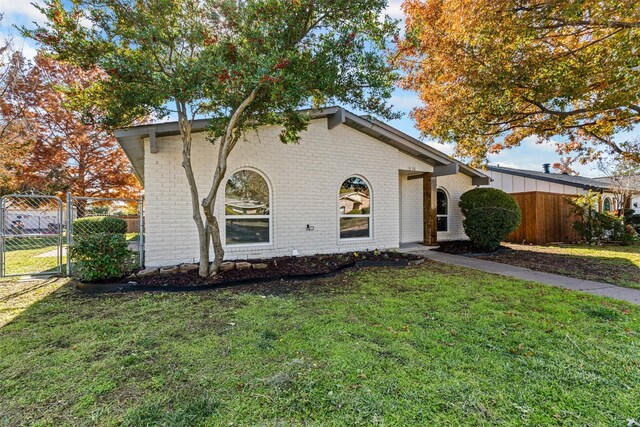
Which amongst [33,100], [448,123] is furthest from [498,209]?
[33,100]

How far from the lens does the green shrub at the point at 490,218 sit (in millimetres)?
10242

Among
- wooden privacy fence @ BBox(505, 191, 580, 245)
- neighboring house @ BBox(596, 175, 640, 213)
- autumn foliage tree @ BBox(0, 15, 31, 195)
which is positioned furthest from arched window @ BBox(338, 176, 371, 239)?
autumn foliage tree @ BBox(0, 15, 31, 195)

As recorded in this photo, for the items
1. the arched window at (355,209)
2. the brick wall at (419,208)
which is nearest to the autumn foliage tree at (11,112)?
the arched window at (355,209)

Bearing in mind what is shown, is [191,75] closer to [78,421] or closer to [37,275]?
[78,421]

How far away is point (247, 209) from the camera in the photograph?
26.7 feet

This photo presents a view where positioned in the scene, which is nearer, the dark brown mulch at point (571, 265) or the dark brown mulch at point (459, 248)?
the dark brown mulch at point (571, 265)

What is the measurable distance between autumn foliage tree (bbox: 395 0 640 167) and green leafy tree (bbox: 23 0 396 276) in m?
1.12

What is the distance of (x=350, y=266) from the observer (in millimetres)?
7836

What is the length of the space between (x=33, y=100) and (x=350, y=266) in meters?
18.5

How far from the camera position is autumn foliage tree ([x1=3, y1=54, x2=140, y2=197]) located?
49.6ft

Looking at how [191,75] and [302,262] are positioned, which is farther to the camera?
[302,262]

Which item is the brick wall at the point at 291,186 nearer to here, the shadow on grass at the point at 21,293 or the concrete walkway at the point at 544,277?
the shadow on grass at the point at 21,293

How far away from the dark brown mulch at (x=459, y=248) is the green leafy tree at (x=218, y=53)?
6.60m

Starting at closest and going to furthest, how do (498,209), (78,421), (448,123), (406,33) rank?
(78,421), (406,33), (448,123), (498,209)
